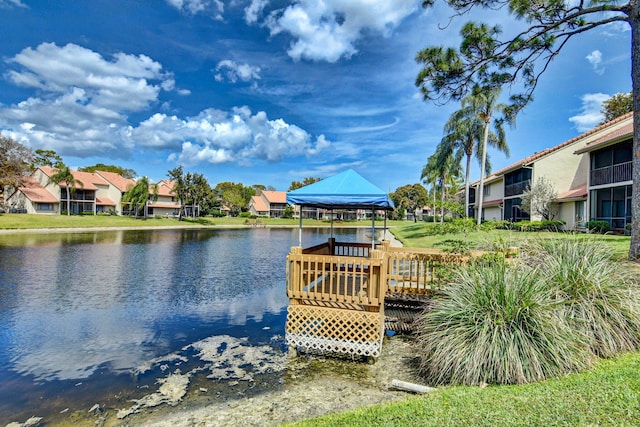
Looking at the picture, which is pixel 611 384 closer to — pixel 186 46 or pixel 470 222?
pixel 470 222

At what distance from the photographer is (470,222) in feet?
30.0

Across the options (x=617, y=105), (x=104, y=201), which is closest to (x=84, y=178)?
(x=104, y=201)

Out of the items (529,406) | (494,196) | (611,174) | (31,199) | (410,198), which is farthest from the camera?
(410,198)

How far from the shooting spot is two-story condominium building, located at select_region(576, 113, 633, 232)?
1984 cm

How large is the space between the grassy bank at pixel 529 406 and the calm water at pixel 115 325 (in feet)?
11.1

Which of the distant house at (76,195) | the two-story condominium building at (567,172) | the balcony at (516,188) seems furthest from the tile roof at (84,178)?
the two-story condominium building at (567,172)

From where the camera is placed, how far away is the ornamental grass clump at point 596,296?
5.31 metres

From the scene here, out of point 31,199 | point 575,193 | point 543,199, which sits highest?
point 575,193

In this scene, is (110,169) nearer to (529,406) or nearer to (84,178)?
(84,178)

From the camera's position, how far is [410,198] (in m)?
89.3

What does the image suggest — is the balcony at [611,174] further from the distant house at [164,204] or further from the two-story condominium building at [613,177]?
the distant house at [164,204]

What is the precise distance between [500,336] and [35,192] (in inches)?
2716

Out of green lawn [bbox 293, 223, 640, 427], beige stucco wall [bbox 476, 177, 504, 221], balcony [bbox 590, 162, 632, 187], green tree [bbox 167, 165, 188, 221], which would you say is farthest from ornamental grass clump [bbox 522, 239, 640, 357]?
green tree [bbox 167, 165, 188, 221]

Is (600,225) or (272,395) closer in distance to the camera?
(272,395)
